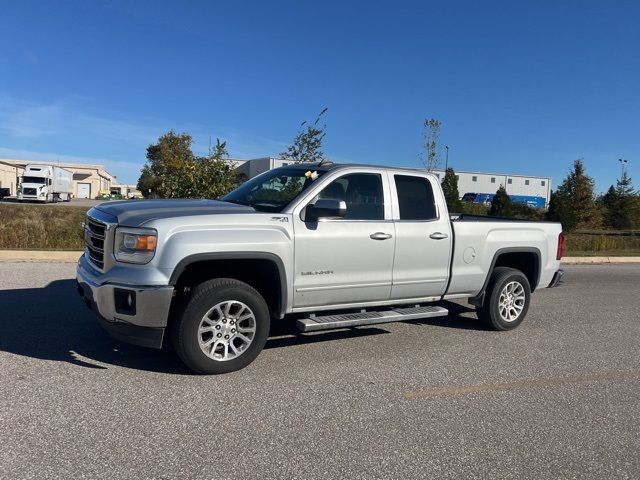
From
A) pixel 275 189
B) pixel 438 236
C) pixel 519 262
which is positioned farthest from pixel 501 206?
pixel 275 189

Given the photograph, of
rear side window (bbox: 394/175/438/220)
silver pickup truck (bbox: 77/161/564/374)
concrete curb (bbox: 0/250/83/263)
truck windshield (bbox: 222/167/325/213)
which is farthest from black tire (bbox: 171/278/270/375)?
concrete curb (bbox: 0/250/83/263)

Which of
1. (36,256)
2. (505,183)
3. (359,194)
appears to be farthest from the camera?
(505,183)

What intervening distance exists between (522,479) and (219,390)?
243 cm

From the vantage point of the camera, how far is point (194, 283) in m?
5.17

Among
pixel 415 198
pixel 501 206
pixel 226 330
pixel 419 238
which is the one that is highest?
pixel 501 206

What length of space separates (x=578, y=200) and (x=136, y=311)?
33087 mm

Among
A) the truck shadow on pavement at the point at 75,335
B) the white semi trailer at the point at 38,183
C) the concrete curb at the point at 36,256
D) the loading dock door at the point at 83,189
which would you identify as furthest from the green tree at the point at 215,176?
the loading dock door at the point at 83,189

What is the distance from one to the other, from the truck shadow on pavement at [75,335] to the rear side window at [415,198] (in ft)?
5.08

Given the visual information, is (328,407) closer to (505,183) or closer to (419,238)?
(419,238)

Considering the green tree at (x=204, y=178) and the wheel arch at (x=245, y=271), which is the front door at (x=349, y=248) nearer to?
the wheel arch at (x=245, y=271)

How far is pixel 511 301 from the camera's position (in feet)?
23.6

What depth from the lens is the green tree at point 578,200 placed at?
101 feet

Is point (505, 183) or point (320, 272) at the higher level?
point (505, 183)

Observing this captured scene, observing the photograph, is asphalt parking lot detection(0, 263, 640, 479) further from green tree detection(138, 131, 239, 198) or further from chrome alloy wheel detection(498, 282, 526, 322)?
green tree detection(138, 131, 239, 198)
